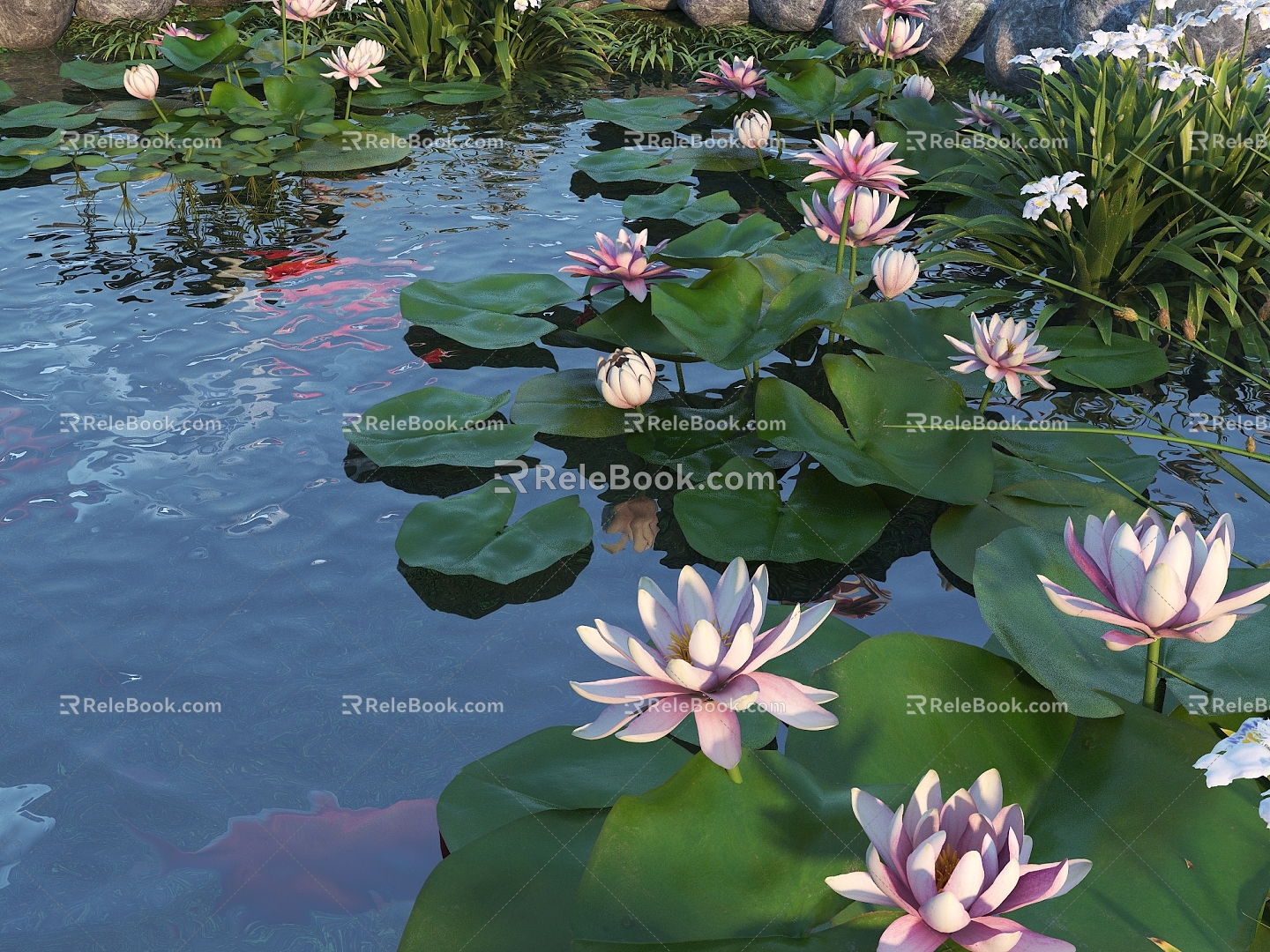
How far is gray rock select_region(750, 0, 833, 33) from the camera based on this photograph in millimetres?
6961

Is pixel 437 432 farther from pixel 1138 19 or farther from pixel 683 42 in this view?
pixel 683 42

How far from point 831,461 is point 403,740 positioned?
108 cm

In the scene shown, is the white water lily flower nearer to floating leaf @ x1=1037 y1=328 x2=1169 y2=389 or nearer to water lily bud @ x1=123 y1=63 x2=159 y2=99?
floating leaf @ x1=1037 y1=328 x2=1169 y2=389

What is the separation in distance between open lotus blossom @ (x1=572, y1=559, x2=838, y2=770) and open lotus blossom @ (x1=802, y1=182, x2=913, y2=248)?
5.79ft

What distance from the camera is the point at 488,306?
3.21 m

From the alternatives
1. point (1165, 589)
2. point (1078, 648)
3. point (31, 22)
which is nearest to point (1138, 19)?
point (1078, 648)

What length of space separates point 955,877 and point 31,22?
7.90 m

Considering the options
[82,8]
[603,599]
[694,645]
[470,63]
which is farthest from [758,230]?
[82,8]

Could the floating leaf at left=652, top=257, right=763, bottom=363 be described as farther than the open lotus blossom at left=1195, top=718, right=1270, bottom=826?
Yes

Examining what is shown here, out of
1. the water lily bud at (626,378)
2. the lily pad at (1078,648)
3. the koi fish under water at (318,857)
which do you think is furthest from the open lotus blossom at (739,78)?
the koi fish under water at (318,857)

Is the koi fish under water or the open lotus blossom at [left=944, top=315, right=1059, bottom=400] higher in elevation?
the open lotus blossom at [left=944, top=315, right=1059, bottom=400]

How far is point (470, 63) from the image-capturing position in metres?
6.01

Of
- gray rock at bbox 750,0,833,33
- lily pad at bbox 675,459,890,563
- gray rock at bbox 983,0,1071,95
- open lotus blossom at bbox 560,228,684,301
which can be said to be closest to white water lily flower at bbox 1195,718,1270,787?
lily pad at bbox 675,459,890,563

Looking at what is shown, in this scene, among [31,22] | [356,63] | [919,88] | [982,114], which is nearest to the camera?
[982,114]
